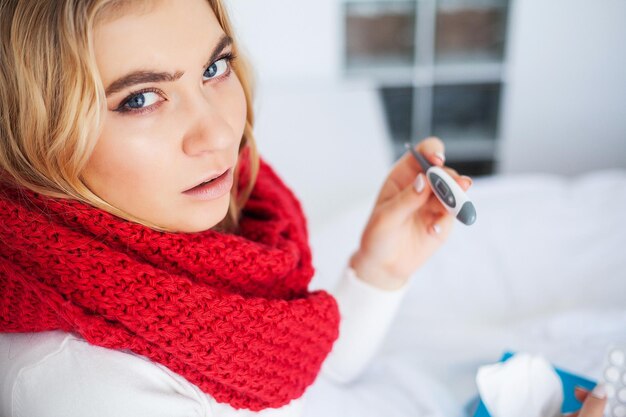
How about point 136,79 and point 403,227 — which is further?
point 403,227

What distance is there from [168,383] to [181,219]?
0.58 ft

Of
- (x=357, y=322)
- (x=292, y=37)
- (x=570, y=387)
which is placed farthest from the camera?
(x=292, y=37)

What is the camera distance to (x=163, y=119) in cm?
58

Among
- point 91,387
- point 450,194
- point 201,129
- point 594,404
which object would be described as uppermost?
point 201,129

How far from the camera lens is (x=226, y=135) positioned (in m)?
0.60

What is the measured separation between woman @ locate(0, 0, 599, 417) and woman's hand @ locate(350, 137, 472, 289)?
0.20m

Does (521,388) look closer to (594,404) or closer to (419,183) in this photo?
(594,404)

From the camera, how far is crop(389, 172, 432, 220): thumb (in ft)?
2.61

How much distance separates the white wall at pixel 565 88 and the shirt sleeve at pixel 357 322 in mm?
1591

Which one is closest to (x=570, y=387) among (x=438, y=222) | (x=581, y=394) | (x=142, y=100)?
(x=581, y=394)

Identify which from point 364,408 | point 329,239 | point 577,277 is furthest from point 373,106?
point 364,408

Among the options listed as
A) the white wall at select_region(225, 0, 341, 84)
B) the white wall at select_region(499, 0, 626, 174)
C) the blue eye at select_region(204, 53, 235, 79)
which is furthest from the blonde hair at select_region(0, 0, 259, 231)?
the white wall at select_region(499, 0, 626, 174)

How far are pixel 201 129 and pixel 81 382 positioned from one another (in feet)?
0.90

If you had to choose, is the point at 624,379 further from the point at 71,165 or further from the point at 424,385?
the point at 71,165
